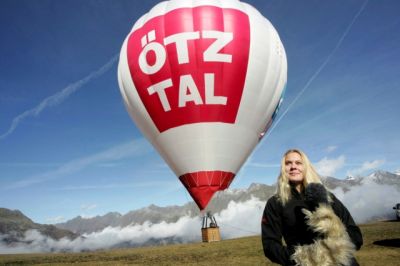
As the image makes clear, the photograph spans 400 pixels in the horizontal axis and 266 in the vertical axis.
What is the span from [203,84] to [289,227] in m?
20.5

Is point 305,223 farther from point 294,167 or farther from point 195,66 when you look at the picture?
A: point 195,66

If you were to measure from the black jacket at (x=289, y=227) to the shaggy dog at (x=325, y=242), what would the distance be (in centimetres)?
15

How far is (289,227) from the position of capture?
15.1 ft

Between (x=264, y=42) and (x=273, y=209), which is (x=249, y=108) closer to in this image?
(x=264, y=42)

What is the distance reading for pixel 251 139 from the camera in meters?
27.1

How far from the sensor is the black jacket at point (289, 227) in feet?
14.4

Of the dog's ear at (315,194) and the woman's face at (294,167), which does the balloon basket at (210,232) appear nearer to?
the woman's face at (294,167)

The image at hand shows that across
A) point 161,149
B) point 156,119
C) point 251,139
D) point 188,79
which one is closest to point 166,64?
point 188,79

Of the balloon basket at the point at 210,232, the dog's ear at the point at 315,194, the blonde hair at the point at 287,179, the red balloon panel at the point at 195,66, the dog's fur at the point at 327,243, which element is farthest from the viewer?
the balloon basket at the point at 210,232

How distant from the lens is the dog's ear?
14.0 ft

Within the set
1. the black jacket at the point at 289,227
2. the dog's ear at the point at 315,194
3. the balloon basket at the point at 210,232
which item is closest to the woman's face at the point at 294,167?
the black jacket at the point at 289,227

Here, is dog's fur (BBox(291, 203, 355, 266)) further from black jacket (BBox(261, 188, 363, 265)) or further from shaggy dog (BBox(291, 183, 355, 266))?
black jacket (BBox(261, 188, 363, 265))

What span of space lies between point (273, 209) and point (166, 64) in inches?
835

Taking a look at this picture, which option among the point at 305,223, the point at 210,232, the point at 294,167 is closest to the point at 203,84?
the point at 210,232
